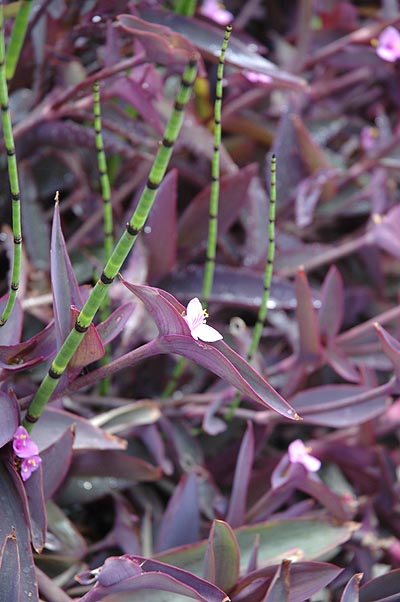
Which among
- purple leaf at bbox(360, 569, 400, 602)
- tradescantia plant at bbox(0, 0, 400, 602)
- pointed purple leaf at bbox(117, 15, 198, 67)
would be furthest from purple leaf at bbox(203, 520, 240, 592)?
pointed purple leaf at bbox(117, 15, 198, 67)

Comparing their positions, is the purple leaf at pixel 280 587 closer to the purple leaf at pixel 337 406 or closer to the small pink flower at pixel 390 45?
the purple leaf at pixel 337 406

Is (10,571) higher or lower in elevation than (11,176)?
lower

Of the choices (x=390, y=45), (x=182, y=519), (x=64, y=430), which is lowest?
(x=182, y=519)

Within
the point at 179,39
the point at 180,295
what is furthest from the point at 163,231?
the point at 179,39

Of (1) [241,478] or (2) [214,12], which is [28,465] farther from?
(2) [214,12]

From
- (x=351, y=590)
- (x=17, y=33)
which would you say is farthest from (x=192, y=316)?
(x=17, y=33)

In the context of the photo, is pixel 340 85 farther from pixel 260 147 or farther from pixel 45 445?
pixel 45 445
